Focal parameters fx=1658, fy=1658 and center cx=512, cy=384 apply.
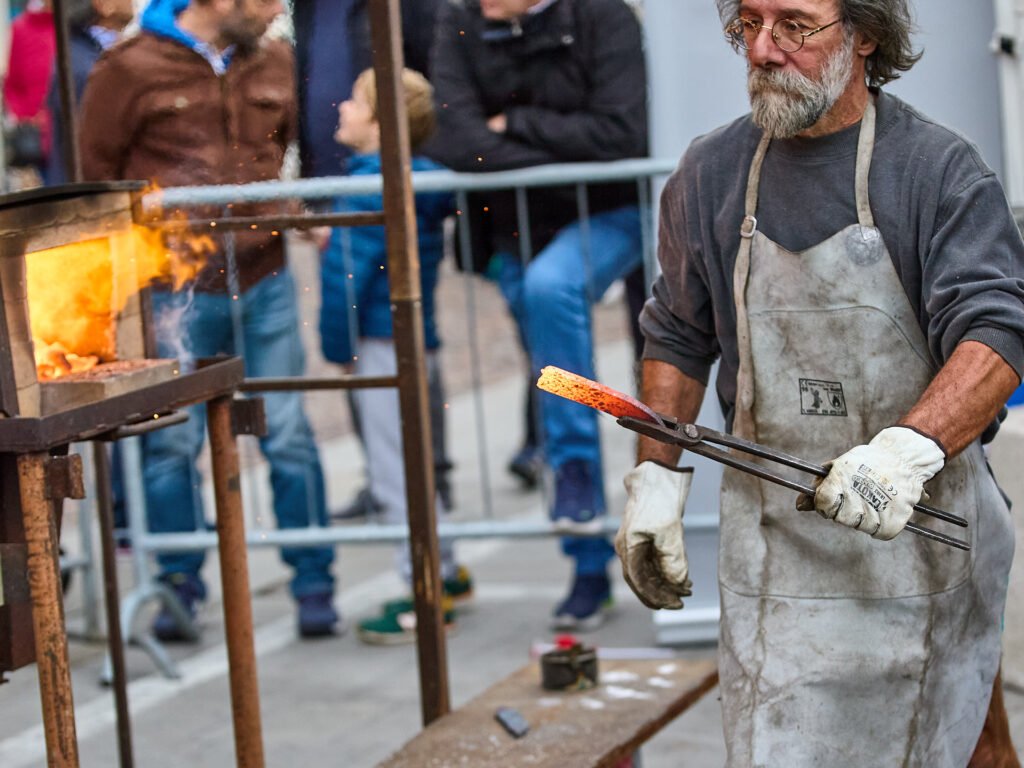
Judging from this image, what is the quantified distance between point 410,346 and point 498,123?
179 cm

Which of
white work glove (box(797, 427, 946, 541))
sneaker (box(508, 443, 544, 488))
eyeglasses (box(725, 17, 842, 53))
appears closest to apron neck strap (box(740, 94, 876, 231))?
eyeglasses (box(725, 17, 842, 53))

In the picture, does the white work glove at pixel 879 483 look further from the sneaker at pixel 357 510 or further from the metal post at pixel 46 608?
the sneaker at pixel 357 510

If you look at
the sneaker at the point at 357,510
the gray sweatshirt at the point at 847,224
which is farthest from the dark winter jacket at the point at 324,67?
the sneaker at the point at 357,510

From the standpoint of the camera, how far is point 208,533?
550 cm

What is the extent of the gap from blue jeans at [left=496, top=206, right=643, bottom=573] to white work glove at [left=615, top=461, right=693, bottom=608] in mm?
2060

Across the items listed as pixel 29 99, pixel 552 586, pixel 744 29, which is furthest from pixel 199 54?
pixel 29 99

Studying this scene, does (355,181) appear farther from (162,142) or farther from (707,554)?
(707,554)

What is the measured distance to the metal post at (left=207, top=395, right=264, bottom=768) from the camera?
3.32 meters

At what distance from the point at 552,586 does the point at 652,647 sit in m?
0.88

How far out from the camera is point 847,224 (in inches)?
111

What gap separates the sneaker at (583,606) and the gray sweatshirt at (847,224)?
230 centimetres

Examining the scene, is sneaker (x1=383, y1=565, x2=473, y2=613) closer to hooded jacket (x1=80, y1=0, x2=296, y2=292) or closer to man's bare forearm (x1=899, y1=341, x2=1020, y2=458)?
hooded jacket (x1=80, y1=0, x2=296, y2=292)

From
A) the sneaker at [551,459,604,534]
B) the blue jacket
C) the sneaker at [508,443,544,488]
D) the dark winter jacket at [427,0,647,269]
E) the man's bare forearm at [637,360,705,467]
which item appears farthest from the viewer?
the sneaker at [508,443,544,488]

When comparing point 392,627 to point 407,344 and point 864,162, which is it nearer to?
point 407,344
